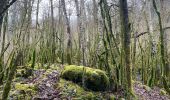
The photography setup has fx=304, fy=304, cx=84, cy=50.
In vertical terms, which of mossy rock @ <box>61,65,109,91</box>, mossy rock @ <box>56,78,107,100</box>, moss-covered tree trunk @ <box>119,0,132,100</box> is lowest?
mossy rock @ <box>56,78,107,100</box>

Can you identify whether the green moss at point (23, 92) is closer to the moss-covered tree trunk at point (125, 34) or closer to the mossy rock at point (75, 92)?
the mossy rock at point (75, 92)

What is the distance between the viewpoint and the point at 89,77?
891 cm

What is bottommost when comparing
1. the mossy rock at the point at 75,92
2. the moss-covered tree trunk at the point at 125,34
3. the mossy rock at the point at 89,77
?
the mossy rock at the point at 75,92

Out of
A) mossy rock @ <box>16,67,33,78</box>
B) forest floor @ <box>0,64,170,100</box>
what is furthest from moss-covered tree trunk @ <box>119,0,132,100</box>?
mossy rock @ <box>16,67,33,78</box>

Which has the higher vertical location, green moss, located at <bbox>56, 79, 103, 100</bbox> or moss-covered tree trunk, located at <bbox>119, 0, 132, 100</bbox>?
moss-covered tree trunk, located at <bbox>119, 0, 132, 100</bbox>

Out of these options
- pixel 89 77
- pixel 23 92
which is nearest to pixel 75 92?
pixel 89 77

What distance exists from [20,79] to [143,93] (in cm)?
432

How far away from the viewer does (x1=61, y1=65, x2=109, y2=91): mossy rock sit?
29.3ft

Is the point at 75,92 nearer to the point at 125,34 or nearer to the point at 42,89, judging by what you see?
the point at 42,89

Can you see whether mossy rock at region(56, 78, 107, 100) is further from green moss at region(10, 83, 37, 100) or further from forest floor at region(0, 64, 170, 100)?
green moss at region(10, 83, 37, 100)

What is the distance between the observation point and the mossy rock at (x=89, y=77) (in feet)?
29.3

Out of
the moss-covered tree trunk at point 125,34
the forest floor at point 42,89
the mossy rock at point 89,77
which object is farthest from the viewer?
the mossy rock at point 89,77

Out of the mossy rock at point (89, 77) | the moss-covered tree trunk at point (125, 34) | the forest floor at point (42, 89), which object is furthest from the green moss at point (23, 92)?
the moss-covered tree trunk at point (125, 34)

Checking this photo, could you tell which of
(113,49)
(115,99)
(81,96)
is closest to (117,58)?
(113,49)
